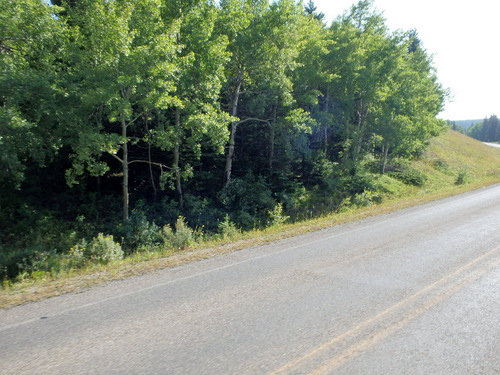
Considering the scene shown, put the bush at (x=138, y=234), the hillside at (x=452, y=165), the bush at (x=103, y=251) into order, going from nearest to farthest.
Result: the bush at (x=103, y=251) → the bush at (x=138, y=234) → the hillside at (x=452, y=165)

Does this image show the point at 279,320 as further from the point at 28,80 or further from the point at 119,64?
the point at 28,80

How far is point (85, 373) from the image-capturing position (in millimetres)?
3715

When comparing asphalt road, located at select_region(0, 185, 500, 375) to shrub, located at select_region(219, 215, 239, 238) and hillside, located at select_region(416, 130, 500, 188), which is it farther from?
hillside, located at select_region(416, 130, 500, 188)

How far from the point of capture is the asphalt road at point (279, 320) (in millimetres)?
3945

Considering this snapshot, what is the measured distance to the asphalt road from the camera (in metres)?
3.95

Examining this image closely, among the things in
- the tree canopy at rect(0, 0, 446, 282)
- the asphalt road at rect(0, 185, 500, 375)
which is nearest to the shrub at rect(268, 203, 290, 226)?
the tree canopy at rect(0, 0, 446, 282)

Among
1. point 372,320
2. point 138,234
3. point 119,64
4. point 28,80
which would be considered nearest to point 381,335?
point 372,320

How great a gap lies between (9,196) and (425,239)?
17.2 meters

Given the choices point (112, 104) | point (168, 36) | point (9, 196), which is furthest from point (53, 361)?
point (9, 196)

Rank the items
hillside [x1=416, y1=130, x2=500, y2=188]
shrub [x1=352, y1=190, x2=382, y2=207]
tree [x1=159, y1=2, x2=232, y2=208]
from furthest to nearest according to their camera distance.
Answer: hillside [x1=416, y1=130, x2=500, y2=188], shrub [x1=352, y1=190, x2=382, y2=207], tree [x1=159, y1=2, x2=232, y2=208]

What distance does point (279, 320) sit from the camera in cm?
495

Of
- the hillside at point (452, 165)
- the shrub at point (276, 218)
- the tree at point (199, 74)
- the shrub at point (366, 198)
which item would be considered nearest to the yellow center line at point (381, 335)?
the shrub at point (276, 218)

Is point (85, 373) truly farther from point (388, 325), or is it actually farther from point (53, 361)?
point (388, 325)

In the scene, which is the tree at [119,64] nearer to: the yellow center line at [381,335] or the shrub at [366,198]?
the yellow center line at [381,335]
